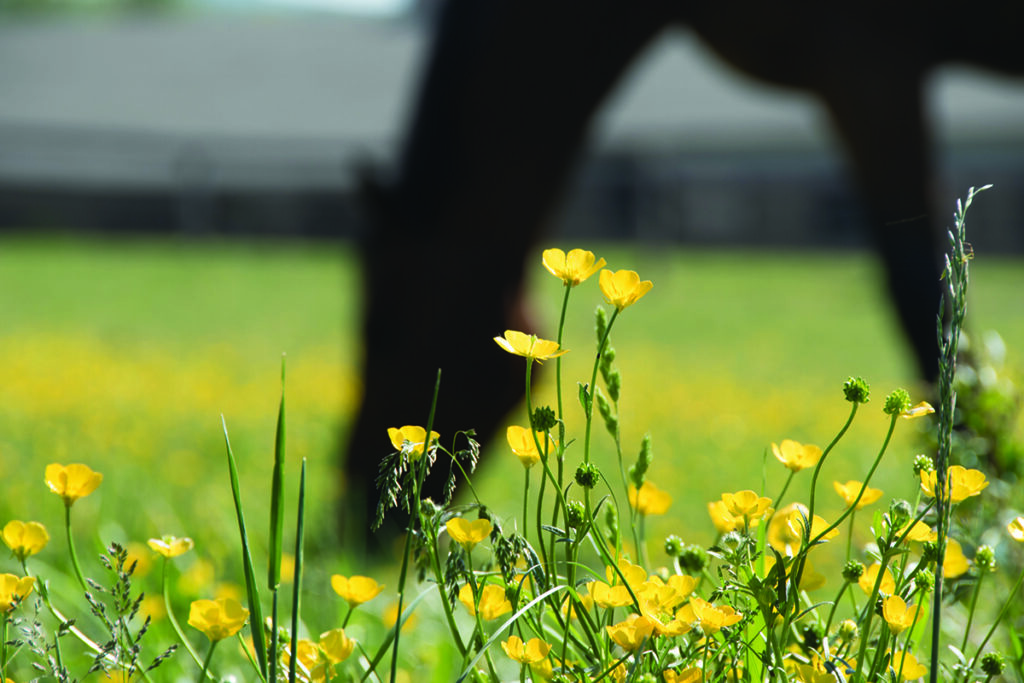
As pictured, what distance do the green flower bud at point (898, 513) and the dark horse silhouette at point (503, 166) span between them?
5.58 ft

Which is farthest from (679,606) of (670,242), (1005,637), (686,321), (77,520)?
(670,242)

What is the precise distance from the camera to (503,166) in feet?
8.09

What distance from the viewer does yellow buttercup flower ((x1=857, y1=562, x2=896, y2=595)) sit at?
2.66 feet

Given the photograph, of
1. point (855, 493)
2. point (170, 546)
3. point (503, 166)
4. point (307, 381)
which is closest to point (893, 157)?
point (503, 166)

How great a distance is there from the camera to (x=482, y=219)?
8.14 feet

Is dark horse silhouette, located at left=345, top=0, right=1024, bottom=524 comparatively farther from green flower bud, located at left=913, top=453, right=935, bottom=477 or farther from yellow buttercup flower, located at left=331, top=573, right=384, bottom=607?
green flower bud, located at left=913, top=453, right=935, bottom=477

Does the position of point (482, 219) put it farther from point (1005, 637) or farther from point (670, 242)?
point (670, 242)

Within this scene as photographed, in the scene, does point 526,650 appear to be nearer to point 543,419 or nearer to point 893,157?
point 543,419

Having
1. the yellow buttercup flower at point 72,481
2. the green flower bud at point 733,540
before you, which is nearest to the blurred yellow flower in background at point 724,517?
the green flower bud at point 733,540

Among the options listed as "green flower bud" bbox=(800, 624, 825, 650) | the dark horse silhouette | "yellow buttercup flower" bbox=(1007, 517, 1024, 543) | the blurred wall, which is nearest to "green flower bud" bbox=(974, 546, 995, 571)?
"yellow buttercup flower" bbox=(1007, 517, 1024, 543)

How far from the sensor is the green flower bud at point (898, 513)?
72cm

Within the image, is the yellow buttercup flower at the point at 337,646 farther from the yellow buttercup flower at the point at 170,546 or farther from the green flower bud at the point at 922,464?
the green flower bud at the point at 922,464

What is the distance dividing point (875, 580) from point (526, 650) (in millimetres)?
307

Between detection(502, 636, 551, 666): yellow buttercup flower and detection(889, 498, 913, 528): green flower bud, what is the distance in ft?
0.89
